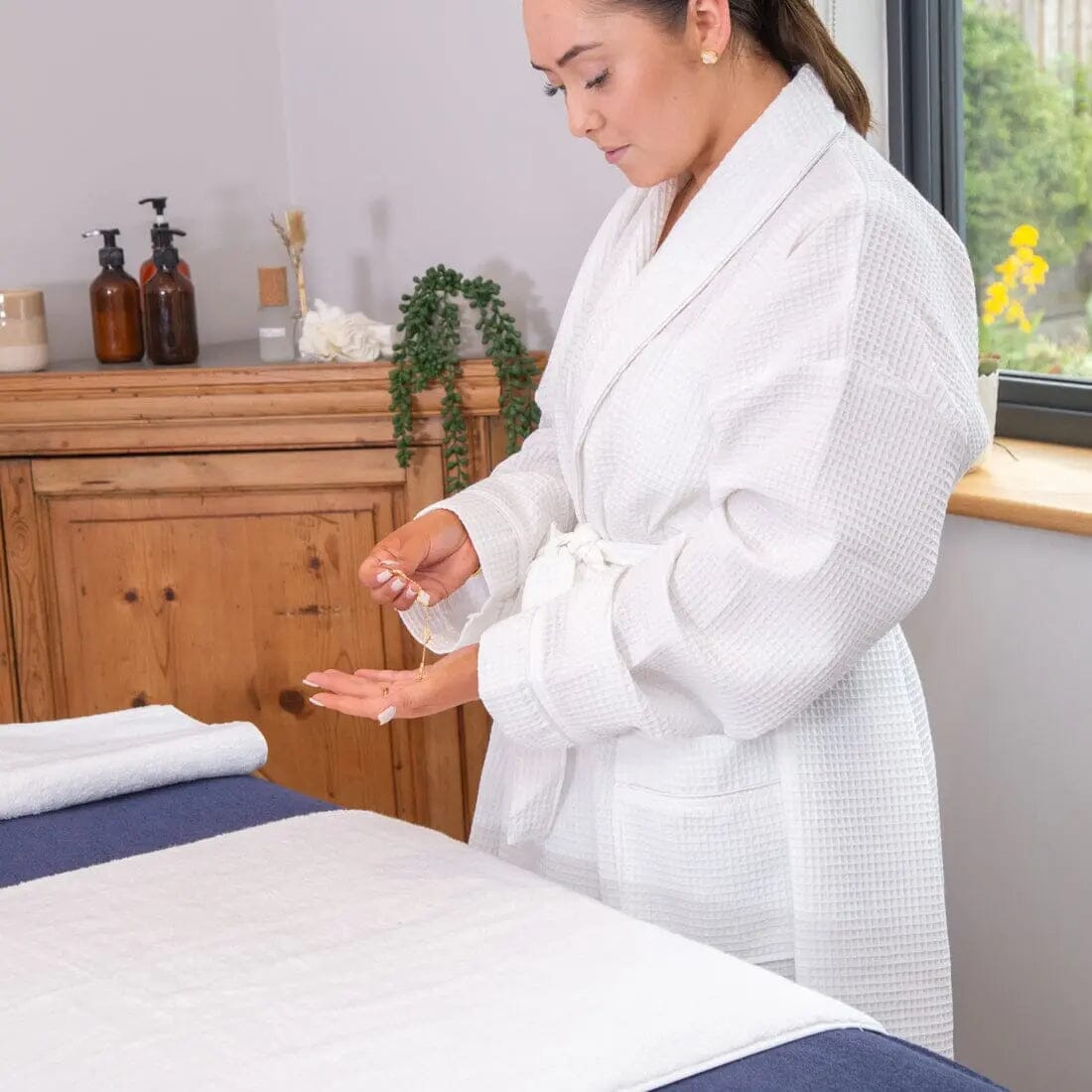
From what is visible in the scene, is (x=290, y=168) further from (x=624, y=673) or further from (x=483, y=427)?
(x=624, y=673)

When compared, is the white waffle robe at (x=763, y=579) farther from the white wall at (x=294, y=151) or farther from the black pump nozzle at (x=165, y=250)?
the black pump nozzle at (x=165, y=250)

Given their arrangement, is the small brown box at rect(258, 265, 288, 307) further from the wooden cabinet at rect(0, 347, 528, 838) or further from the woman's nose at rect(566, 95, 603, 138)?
the woman's nose at rect(566, 95, 603, 138)

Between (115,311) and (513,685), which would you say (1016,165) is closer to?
(513,685)

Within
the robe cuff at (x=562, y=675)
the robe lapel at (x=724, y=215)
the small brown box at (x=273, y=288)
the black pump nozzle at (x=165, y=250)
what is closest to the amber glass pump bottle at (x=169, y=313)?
the black pump nozzle at (x=165, y=250)

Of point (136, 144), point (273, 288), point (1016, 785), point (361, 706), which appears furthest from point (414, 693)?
point (136, 144)

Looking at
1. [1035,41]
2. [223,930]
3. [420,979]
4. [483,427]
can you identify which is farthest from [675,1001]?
[1035,41]

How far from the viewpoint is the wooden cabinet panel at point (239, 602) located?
2391 millimetres

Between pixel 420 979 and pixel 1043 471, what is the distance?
4.24 feet

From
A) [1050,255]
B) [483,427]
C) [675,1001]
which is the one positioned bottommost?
[675,1001]

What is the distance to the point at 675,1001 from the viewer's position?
1045 mm

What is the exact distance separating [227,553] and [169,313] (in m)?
0.40

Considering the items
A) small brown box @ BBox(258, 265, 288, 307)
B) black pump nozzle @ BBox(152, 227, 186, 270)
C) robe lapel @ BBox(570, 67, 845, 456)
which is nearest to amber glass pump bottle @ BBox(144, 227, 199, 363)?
black pump nozzle @ BBox(152, 227, 186, 270)

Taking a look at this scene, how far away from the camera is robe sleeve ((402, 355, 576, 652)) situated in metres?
1.72

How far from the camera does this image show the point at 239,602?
2.43m
